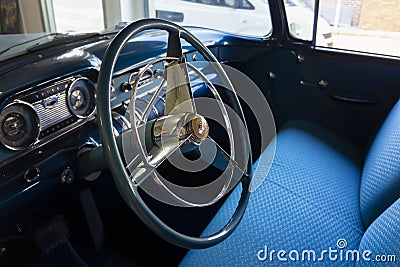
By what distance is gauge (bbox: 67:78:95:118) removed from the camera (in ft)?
2.87

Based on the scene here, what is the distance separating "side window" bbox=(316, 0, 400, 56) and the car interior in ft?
0.21

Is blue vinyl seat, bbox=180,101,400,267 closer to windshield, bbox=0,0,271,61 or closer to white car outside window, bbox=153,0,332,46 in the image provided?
white car outside window, bbox=153,0,332,46

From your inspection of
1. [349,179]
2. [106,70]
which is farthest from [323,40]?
[106,70]

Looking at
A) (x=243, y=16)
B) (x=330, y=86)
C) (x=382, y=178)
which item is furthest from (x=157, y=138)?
(x=243, y=16)

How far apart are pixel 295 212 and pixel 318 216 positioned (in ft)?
0.21

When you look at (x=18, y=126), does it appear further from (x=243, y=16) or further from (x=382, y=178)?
(x=243, y=16)

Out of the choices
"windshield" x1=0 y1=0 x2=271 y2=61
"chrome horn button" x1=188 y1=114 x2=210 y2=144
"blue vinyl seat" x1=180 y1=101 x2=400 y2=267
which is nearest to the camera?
"chrome horn button" x1=188 y1=114 x2=210 y2=144

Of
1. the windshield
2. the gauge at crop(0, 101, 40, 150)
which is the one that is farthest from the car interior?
the windshield

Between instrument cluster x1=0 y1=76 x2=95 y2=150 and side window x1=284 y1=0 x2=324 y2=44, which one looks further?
side window x1=284 y1=0 x2=324 y2=44

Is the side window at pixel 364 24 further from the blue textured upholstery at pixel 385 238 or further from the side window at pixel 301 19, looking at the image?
the blue textured upholstery at pixel 385 238

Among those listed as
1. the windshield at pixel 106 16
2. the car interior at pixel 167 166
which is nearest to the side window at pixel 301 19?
the windshield at pixel 106 16

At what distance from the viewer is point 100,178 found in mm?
1093

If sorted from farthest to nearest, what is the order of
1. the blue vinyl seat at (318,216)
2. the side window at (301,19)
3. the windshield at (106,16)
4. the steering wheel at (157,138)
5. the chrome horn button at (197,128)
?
the side window at (301,19)
the windshield at (106,16)
the blue vinyl seat at (318,216)
the chrome horn button at (197,128)
the steering wheel at (157,138)

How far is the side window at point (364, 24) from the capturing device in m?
1.51
